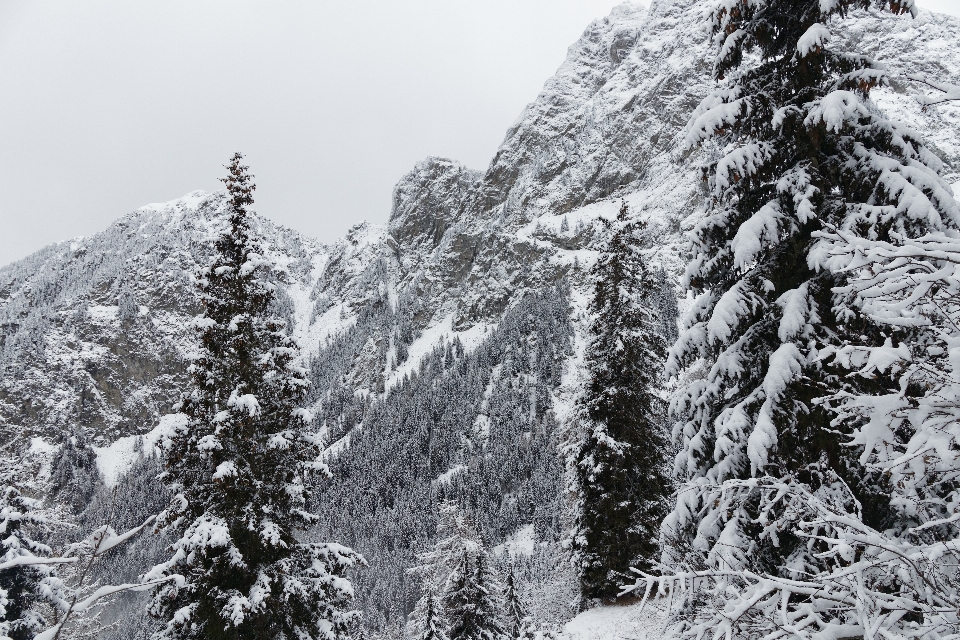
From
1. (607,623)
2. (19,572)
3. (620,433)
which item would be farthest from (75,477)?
(607,623)

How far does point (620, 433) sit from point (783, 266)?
992 centimetres

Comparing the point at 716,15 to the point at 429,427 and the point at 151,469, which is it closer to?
the point at 429,427

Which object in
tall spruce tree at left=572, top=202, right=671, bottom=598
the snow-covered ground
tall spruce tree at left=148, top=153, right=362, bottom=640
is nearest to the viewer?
tall spruce tree at left=148, top=153, right=362, bottom=640

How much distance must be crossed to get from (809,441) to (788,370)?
3.19 feet

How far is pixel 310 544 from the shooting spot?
11750mm

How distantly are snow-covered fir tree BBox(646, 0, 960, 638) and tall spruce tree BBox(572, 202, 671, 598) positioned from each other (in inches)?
319

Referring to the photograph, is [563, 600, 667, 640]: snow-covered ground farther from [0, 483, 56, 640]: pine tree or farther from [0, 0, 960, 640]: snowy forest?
[0, 483, 56, 640]: pine tree

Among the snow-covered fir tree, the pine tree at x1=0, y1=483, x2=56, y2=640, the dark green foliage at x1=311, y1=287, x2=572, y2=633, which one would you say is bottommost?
the dark green foliage at x1=311, y1=287, x2=572, y2=633

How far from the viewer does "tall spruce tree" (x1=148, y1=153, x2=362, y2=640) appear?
10273 millimetres

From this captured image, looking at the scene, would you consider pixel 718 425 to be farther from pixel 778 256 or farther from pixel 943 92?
pixel 943 92

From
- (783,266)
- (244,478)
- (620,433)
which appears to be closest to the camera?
(783,266)

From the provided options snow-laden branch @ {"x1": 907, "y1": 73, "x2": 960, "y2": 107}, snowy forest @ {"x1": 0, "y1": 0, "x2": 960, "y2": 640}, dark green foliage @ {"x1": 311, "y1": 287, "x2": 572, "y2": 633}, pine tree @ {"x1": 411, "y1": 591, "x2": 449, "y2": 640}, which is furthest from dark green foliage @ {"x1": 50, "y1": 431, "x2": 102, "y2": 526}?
snow-laden branch @ {"x1": 907, "y1": 73, "x2": 960, "y2": 107}

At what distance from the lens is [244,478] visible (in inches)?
428

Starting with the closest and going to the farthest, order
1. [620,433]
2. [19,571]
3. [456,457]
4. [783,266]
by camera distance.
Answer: [783,266], [19,571], [620,433], [456,457]
